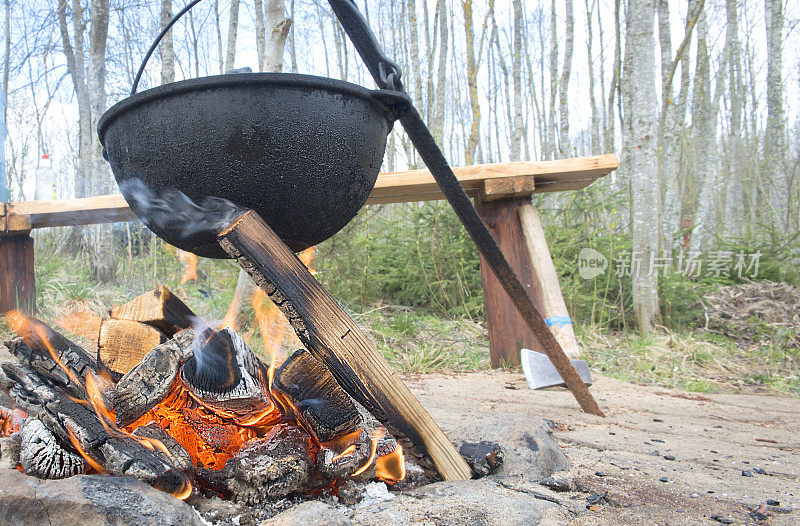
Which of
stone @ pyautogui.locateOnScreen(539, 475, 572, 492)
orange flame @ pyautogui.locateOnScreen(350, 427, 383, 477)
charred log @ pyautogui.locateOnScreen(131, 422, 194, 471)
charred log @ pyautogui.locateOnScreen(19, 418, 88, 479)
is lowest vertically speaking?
stone @ pyautogui.locateOnScreen(539, 475, 572, 492)

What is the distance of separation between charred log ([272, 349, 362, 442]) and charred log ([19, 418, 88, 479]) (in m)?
0.54

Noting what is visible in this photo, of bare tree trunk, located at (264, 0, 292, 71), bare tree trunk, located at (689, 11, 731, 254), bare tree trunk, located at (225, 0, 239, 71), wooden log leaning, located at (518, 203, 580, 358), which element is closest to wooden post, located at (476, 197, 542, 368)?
wooden log leaning, located at (518, 203, 580, 358)

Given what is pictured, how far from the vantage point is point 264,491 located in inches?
51.6

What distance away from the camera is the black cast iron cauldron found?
4.14 ft

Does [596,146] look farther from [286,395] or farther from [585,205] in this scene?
[286,395]

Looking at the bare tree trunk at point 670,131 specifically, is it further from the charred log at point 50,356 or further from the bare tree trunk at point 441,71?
the charred log at point 50,356

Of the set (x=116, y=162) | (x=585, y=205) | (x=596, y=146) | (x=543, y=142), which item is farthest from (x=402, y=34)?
(x=116, y=162)

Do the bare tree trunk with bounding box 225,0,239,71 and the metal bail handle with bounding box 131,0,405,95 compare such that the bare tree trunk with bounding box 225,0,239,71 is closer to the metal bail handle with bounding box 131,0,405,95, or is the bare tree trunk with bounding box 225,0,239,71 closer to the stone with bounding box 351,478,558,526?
the metal bail handle with bounding box 131,0,405,95

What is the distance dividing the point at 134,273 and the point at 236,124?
17.1 ft

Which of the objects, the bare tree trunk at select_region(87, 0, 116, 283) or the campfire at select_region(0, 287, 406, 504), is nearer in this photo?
the campfire at select_region(0, 287, 406, 504)

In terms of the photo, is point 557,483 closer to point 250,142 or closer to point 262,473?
point 262,473

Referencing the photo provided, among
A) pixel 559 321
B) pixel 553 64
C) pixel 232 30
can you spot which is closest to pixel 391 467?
pixel 559 321

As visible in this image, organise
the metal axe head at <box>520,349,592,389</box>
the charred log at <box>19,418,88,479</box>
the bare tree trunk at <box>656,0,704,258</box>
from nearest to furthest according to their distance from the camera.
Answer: the charred log at <box>19,418,88,479</box> < the metal axe head at <box>520,349,592,389</box> < the bare tree trunk at <box>656,0,704,258</box>

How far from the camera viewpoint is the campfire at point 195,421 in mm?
1222
